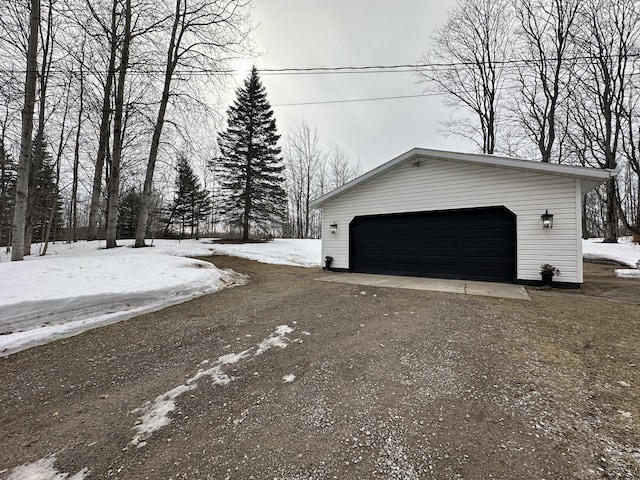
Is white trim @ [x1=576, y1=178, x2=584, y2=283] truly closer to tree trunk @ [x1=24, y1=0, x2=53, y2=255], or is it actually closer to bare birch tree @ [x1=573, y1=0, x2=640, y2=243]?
bare birch tree @ [x1=573, y1=0, x2=640, y2=243]

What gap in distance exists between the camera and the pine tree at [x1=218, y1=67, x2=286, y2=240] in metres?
17.0

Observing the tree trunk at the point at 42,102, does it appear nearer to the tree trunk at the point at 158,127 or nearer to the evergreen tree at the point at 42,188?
the evergreen tree at the point at 42,188

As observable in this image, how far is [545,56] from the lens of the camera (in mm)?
12844

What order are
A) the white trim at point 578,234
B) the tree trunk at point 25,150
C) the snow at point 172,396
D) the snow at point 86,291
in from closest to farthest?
the snow at point 172,396 < the snow at point 86,291 < the white trim at point 578,234 < the tree trunk at point 25,150

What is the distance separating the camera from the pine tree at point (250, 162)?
16969 millimetres

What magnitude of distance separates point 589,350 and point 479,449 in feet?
7.62

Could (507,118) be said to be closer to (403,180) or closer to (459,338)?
(403,180)

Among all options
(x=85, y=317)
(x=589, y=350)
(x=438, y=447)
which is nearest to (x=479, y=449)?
(x=438, y=447)

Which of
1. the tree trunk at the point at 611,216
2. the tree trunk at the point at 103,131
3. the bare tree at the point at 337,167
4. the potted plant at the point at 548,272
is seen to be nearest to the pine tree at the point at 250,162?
the tree trunk at the point at 103,131

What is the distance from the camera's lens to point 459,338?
3133 millimetres

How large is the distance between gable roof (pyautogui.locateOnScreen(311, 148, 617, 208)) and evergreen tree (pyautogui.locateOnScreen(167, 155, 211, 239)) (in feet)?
52.7

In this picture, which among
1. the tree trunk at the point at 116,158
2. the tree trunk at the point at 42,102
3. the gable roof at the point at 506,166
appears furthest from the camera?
the tree trunk at the point at 116,158

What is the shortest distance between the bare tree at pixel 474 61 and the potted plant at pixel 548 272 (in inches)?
430

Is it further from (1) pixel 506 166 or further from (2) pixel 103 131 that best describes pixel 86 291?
(2) pixel 103 131
